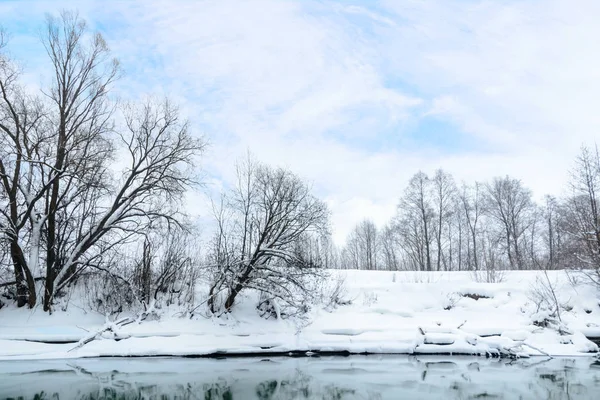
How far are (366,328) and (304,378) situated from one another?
655 cm

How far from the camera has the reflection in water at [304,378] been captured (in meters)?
10.6

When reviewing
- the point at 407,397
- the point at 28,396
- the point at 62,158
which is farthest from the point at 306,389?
the point at 62,158

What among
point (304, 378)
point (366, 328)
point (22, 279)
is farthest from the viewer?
point (22, 279)

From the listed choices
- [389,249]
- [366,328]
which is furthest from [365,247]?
[366,328]

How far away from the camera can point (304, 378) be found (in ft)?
41.3

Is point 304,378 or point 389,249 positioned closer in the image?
point 304,378

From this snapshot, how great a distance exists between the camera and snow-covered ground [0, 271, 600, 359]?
668 inches

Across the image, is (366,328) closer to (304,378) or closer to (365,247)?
(304,378)

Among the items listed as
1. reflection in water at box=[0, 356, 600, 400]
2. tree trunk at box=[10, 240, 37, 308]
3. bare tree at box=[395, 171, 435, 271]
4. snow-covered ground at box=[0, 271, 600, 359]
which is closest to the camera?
reflection in water at box=[0, 356, 600, 400]

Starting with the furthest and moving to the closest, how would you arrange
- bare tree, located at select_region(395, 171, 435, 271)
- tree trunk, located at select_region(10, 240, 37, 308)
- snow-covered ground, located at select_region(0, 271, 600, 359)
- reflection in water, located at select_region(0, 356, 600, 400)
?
bare tree, located at select_region(395, 171, 435, 271), tree trunk, located at select_region(10, 240, 37, 308), snow-covered ground, located at select_region(0, 271, 600, 359), reflection in water, located at select_region(0, 356, 600, 400)

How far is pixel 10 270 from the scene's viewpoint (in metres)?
20.1


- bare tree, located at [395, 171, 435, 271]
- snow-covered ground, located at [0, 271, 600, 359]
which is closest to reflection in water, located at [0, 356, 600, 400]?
snow-covered ground, located at [0, 271, 600, 359]

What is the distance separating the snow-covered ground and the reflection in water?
88cm

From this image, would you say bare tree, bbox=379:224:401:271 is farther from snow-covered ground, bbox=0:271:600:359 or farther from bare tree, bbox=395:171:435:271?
snow-covered ground, bbox=0:271:600:359
